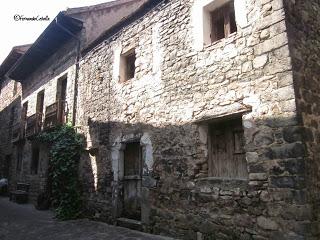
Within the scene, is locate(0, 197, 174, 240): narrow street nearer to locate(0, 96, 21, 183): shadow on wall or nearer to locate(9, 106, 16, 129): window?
locate(0, 96, 21, 183): shadow on wall

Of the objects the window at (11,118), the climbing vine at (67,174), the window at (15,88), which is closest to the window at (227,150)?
the climbing vine at (67,174)

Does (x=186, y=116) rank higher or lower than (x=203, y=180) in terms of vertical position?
higher

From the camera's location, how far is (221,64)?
461 centimetres

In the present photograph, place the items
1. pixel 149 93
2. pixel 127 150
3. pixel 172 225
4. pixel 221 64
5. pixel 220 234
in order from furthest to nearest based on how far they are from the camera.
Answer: pixel 127 150 → pixel 149 93 → pixel 172 225 → pixel 221 64 → pixel 220 234

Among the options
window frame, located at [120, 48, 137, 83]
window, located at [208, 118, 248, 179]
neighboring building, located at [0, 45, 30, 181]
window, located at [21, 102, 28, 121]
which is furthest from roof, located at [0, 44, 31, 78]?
window, located at [208, 118, 248, 179]

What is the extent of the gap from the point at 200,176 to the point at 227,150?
0.60 metres

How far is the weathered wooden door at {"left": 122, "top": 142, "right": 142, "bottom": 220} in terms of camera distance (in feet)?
20.2

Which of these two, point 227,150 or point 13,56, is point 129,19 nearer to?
point 227,150

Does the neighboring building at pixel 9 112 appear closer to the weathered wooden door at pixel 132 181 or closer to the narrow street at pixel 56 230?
the narrow street at pixel 56 230

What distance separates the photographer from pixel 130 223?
5.89 meters

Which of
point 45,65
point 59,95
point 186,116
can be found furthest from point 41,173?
point 186,116

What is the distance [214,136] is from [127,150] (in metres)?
2.47

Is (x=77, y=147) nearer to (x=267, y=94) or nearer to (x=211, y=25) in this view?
(x=211, y=25)

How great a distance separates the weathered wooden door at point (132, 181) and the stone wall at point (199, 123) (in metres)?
0.19
